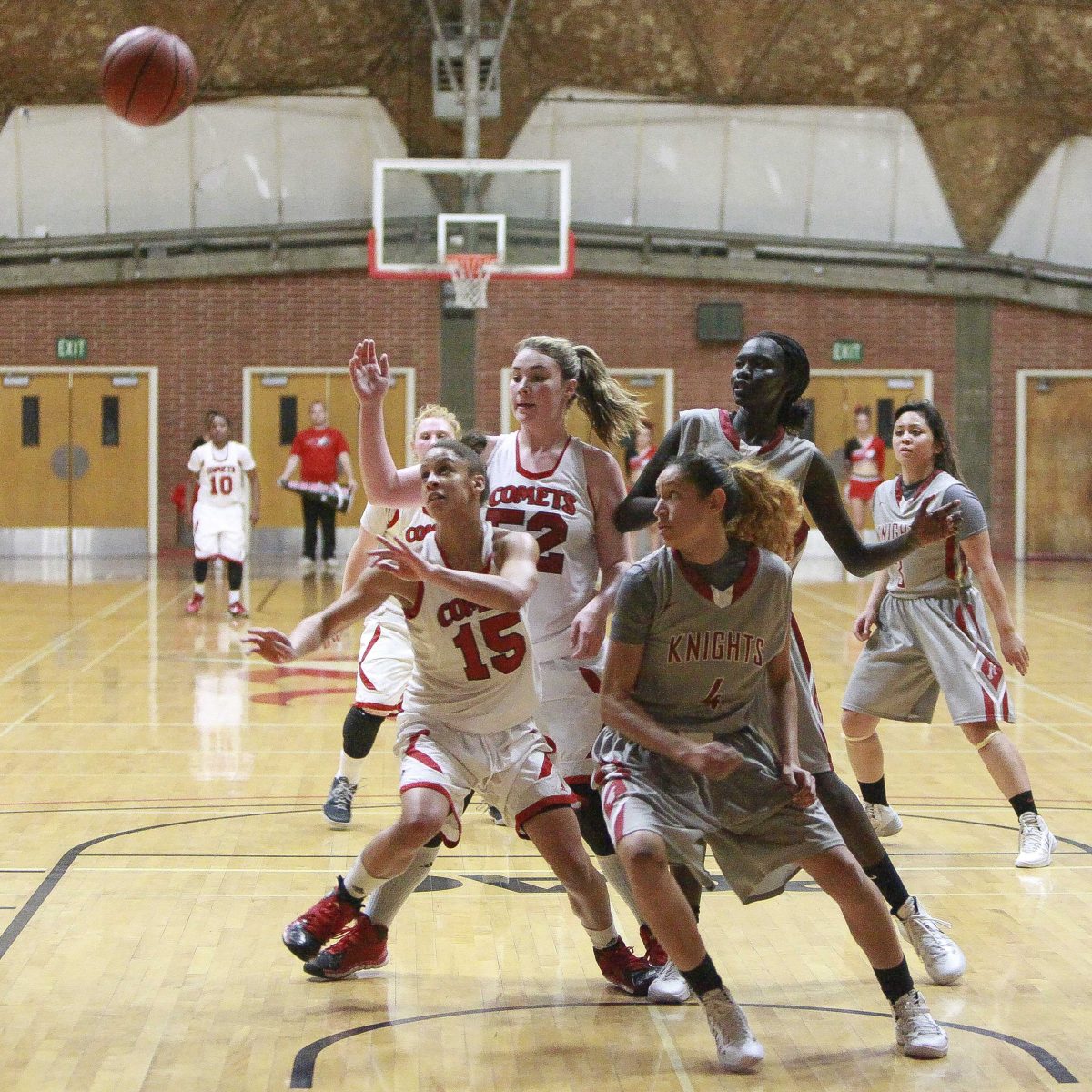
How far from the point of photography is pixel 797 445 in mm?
3822

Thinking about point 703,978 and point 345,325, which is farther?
point 345,325

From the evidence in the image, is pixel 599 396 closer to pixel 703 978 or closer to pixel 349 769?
pixel 703 978

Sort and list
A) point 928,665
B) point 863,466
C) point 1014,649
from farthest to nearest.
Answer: point 863,466
point 928,665
point 1014,649

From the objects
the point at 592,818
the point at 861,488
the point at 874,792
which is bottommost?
the point at 874,792

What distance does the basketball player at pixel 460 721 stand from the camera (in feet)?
11.6

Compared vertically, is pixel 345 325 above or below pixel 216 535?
above

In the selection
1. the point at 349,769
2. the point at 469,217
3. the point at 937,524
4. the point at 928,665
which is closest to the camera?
the point at 937,524

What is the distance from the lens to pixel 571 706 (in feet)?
12.9

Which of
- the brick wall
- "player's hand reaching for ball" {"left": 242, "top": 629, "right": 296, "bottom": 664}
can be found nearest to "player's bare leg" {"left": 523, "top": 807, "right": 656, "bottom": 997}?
"player's hand reaching for ball" {"left": 242, "top": 629, "right": 296, "bottom": 664}

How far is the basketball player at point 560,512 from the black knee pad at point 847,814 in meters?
0.55

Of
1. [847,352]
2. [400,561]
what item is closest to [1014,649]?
[400,561]

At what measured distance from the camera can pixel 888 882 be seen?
12.3ft

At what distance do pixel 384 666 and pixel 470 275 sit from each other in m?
11.3

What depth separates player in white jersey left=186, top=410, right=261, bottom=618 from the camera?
476 inches
